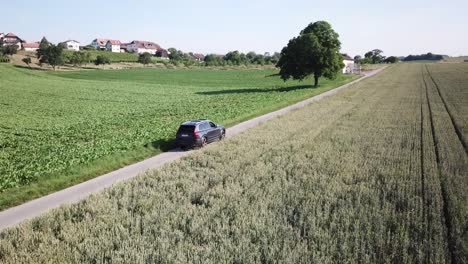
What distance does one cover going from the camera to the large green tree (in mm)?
54469

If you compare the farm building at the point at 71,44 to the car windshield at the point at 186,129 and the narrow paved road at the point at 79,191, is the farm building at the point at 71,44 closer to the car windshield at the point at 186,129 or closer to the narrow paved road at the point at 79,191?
the car windshield at the point at 186,129

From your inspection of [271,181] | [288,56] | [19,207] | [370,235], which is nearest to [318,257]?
[370,235]

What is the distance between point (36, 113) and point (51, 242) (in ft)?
89.5

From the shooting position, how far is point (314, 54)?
2141 inches

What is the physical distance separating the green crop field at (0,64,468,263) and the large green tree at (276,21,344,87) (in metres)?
36.7

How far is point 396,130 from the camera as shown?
80.3ft

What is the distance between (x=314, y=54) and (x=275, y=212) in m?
46.8

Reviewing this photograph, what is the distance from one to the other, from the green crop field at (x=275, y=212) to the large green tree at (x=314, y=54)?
3670 cm

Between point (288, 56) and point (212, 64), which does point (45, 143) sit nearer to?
point (288, 56)

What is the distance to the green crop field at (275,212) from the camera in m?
8.80

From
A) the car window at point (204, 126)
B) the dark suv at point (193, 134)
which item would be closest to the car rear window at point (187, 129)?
the dark suv at point (193, 134)

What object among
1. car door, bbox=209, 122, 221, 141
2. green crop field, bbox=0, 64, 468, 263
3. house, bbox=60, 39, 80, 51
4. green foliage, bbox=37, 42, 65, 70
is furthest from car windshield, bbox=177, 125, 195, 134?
house, bbox=60, 39, 80, 51

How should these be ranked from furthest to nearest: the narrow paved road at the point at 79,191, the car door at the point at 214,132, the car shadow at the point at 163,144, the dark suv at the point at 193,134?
the car door at the point at 214,132 < the car shadow at the point at 163,144 < the dark suv at the point at 193,134 < the narrow paved road at the point at 79,191

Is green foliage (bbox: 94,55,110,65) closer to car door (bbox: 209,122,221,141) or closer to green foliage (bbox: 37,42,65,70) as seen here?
green foliage (bbox: 37,42,65,70)
